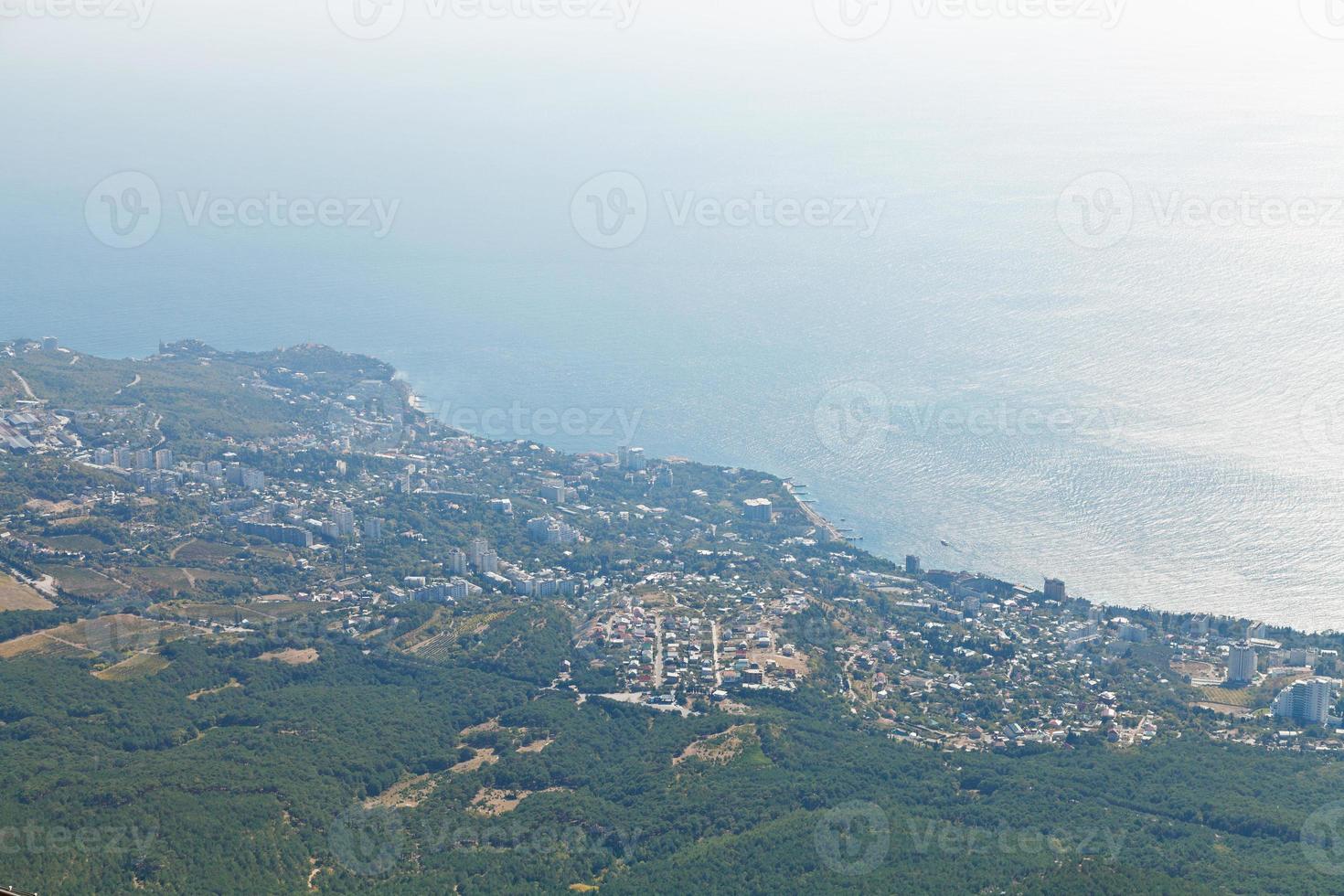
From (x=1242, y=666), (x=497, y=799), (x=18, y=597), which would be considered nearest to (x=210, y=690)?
(x=18, y=597)

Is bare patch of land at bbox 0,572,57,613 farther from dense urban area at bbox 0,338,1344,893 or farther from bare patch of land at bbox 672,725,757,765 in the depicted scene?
bare patch of land at bbox 672,725,757,765

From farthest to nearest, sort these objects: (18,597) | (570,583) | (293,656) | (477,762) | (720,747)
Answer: (570,583)
(18,597)
(293,656)
(477,762)
(720,747)

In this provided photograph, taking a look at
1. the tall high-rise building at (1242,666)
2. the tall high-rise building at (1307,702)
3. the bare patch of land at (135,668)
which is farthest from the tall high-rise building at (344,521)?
the tall high-rise building at (1307,702)

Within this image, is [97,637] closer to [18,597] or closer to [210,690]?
[18,597]

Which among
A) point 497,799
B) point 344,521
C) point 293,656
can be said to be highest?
point 344,521

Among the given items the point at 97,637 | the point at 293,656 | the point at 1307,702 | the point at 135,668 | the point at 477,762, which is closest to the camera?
the point at 477,762

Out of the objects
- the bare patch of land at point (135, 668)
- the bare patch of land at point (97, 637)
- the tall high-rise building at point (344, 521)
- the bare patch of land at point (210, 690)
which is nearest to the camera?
the bare patch of land at point (210, 690)

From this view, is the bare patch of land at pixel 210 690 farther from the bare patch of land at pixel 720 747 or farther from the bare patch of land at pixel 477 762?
the bare patch of land at pixel 720 747

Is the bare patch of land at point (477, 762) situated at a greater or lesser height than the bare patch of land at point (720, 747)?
lesser

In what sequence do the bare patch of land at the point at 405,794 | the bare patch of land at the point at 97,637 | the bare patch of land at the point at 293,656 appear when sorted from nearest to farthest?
the bare patch of land at the point at 405,794 → the bare patch of land at the point at 97,637 → the bare patch of land at the point at 293,656

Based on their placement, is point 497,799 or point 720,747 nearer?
point 497,799
